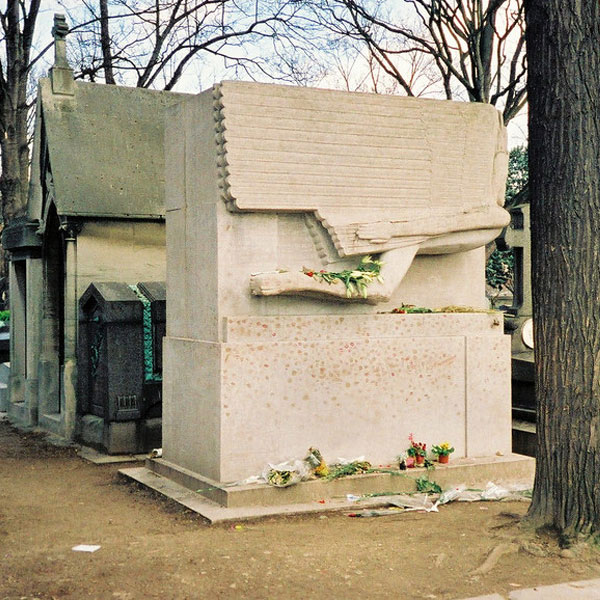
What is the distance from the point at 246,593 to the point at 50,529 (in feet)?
7.90

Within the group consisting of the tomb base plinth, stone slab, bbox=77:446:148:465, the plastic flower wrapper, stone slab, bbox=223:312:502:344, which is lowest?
stone slab, bbox=77:446:148:465

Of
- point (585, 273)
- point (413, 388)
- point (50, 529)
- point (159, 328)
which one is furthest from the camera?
point (159, 328)

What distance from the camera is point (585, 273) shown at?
6.23 m

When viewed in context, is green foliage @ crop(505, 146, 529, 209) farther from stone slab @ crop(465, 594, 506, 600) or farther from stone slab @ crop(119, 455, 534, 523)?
stone slab @ crop(465, 594, 506, 600)

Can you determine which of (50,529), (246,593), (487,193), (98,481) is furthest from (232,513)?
(487,193)

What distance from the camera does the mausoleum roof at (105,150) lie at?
12312 millimetres

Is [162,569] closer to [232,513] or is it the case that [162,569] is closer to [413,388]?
[232,513]

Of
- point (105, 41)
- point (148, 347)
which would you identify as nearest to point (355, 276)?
point (148, 347)

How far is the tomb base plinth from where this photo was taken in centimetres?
790

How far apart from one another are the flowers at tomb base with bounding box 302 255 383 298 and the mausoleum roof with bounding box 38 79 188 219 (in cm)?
490

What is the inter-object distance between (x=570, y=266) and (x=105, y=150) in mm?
8368

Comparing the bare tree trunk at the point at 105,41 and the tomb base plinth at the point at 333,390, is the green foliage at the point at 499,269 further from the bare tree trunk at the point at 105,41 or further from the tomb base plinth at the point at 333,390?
the tomb base plinth at the point at 333,390

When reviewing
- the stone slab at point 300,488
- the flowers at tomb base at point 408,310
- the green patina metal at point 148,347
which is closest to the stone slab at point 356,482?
the stone slab at point 300,488

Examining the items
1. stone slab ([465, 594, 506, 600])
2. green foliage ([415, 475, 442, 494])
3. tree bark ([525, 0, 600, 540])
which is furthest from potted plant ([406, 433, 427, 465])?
stone slab ([465, 594, 506, 600])
